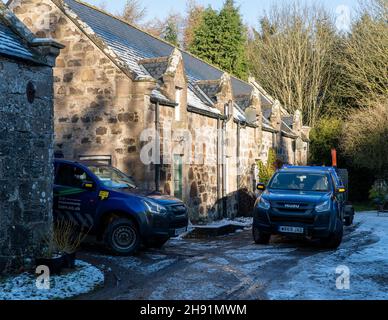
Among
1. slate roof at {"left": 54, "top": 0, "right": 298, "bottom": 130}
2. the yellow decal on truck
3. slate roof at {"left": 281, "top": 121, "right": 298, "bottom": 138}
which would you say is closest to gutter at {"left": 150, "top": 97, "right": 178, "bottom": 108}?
slate roof at {"left": 54, "top": 0, "right": 298, "bottom": 130}

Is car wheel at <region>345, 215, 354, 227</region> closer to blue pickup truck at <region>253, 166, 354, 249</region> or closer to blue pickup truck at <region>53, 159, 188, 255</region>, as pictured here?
blue pickup truck at <region>253, 166, 354, 249</region>

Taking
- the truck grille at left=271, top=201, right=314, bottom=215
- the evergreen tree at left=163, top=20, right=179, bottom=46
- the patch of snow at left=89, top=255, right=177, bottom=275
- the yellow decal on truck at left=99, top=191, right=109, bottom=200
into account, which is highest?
the evergreen tree at left=163, top=20, right=179, bottom=46

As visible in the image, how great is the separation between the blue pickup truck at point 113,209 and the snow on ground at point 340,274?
2.90 meters

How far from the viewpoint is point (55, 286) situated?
7.37 meters

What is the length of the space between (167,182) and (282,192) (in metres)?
4.58

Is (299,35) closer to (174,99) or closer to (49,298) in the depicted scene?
(174,99)

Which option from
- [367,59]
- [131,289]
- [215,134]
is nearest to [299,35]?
[367,59]

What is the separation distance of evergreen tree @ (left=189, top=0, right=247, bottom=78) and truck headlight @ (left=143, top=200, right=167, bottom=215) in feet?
106

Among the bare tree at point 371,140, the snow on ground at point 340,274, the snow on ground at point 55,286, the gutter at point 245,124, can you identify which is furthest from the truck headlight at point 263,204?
the bare tree at point 371,140

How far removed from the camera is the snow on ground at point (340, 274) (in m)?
7.09

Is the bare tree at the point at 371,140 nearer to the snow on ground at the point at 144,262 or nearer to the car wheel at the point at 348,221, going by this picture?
the car wheel at the point at 348,221

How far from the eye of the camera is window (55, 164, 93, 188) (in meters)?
11.0

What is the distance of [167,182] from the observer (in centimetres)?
1573

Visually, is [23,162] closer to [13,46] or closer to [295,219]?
[13,46]
